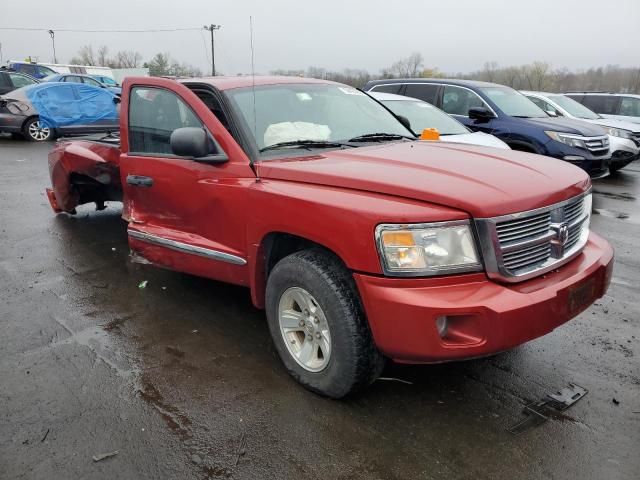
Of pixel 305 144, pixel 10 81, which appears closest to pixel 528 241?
pixel 305 144

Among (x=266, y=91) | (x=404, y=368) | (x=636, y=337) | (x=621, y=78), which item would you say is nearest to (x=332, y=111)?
(x=266, y=91)

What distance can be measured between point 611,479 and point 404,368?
126cm

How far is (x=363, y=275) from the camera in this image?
8.49ft

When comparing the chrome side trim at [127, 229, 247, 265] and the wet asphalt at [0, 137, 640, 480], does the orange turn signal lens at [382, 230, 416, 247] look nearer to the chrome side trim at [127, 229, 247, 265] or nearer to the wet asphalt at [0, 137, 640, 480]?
the wet asphalt at [0, 137, 640, 480]

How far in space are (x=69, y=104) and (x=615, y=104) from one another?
15117 millimetres

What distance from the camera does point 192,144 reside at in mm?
3299

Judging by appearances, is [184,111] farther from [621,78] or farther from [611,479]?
[621,78]

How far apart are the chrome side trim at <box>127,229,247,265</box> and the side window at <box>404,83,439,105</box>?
22.5ft

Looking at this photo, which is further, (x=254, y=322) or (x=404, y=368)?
(x=254, y=322)

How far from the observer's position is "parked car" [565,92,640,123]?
1477 centimetres

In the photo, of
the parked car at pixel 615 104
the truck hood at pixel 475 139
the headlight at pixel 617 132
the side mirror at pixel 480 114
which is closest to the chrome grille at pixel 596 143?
the side mirror at pixel 480 114

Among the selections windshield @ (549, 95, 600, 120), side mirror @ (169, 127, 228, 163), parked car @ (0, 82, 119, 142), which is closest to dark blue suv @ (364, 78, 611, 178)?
windshield @ (549, 95, 600, 120)

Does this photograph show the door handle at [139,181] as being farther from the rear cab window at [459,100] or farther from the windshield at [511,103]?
the windshield at [511,103]

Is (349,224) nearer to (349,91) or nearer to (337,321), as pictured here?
(337,321)
